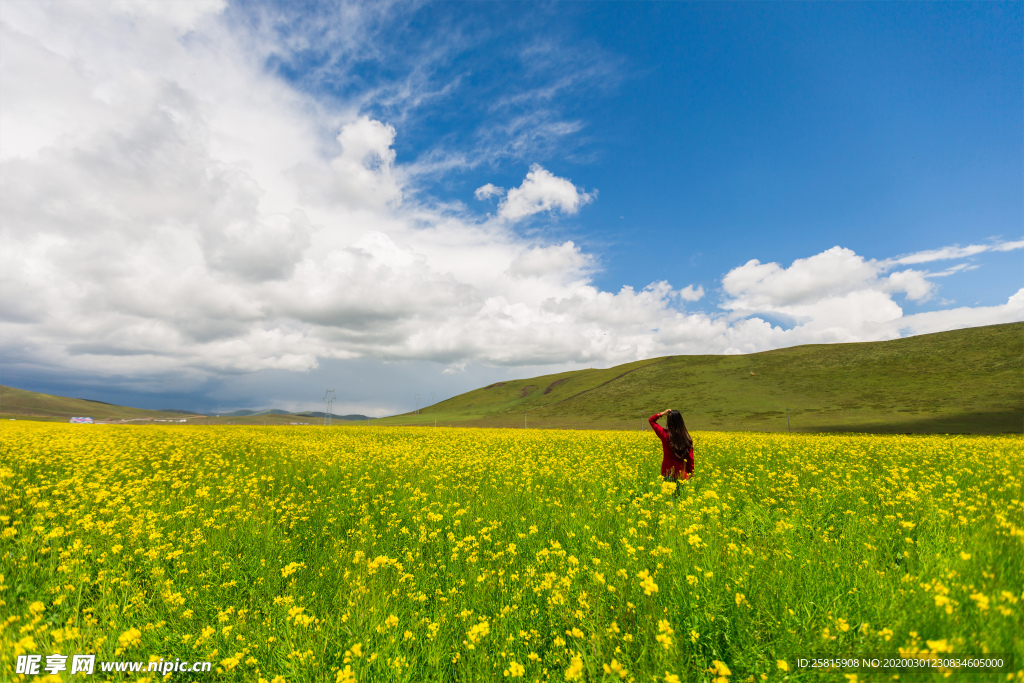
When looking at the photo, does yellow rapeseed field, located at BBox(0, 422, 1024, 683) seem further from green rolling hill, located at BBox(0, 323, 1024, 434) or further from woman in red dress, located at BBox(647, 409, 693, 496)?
green rolling hill, located at BBox(0, 323, 1024, 434)

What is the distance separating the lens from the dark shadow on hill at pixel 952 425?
43.1 meters

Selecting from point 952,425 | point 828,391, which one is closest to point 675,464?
point 952,425

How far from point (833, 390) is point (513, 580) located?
104175mm

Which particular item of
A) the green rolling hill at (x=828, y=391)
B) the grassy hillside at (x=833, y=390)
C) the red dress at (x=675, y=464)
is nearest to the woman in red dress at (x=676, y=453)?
the red dress at (x=675, y=464)

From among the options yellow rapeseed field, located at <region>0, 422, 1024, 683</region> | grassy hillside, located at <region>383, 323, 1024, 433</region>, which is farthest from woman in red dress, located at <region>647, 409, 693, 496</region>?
grassy hillside, located at <region>383, 323, 1024, 433</region>

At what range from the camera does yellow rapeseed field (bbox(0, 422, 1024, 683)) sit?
11.8ft

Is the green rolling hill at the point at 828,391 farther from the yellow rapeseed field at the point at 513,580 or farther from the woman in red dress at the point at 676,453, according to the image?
the yellow rapeseed field at the point at 513,580

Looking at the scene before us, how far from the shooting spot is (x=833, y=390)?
8594 cm

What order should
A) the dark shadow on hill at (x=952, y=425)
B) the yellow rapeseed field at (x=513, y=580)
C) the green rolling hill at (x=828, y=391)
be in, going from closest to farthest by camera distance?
the yellow rapeseed field at (x=513, y=580)
the dark shadow on hill at (x=952, y=425)
the green rolling hill at (x=828, y=391)

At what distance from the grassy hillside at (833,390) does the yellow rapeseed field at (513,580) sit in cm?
5450

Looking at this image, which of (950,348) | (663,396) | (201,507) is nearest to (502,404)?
(663,396)

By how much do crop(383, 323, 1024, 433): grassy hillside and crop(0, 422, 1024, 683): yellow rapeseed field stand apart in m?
54.5

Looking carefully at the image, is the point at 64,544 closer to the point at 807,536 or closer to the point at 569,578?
the point at 569,578

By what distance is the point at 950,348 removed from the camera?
97250mm
